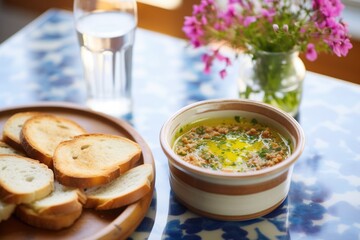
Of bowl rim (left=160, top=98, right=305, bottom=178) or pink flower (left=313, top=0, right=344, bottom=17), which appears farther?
pink flower (left=313, top=0, right=344, bottom=17)

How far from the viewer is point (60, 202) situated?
1.23 metres

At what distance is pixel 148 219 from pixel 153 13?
6.90 ft

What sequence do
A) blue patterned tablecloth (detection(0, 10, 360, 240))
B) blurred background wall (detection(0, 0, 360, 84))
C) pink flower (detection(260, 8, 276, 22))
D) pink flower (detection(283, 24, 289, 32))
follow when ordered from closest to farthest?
blue patterned tablecloth (detection(0, 10, 360, 240)) → pink flower (detection(283, 24, 289, 32)) → pink flower (detection(260, 8, 276, 22)) → blurred background wall (detection(0, 0, 360, 84))

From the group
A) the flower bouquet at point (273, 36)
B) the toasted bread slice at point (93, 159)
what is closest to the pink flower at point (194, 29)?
the flower bouquet at point (273, 36)

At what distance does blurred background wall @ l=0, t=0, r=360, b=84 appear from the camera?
281cm

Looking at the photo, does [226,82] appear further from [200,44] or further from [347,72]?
[347,72]

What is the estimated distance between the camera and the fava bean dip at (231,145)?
1.33m

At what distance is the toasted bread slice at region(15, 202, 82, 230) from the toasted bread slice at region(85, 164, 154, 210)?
0.05 meters

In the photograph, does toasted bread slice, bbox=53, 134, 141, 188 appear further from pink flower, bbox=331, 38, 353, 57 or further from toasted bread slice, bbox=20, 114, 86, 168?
pink flower, bbox=331, 38, 353, 57

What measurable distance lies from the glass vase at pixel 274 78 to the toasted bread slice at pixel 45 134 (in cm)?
48

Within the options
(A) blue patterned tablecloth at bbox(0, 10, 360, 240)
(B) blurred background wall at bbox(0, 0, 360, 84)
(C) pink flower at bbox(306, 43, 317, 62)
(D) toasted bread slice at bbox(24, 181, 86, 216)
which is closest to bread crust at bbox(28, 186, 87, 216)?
(D) toasted bread slice at bbox(24, 181, 86, 216)

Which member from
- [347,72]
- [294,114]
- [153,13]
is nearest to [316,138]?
[294,114]

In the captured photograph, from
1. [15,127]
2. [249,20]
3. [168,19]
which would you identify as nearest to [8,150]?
[15,127]

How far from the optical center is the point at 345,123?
1681 millimetres
